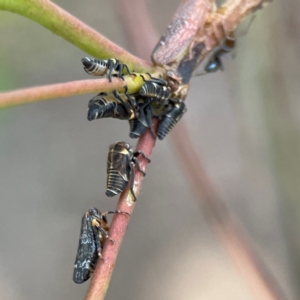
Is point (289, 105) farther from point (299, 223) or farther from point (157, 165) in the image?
point (157, 165)

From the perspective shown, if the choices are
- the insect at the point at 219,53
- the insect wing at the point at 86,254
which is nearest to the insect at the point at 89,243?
the insect wing at the point at 86,254

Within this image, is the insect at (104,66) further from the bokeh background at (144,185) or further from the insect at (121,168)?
the bokeh background at (144,185)

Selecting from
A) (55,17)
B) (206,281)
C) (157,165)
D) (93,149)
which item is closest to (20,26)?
(93,149)

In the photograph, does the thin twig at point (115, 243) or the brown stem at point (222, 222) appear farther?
the brown stem at point (222, 222)

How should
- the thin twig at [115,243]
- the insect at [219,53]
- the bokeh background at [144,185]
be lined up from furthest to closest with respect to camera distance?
the bokeh background at [144,185], the insect at [219,53], the thin twig at [115,243]

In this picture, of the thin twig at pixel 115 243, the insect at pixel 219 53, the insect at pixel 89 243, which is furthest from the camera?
the insect at pixel 219 53
